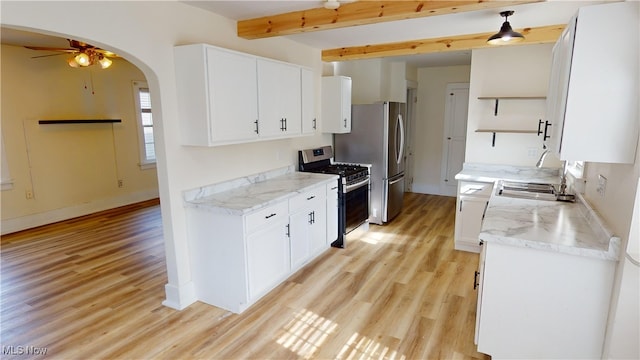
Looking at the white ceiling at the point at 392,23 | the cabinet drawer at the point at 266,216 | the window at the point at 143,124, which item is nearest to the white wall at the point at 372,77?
the white ceiling at the point at 392,23

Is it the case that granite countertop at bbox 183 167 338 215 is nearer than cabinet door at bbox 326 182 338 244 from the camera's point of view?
Yes

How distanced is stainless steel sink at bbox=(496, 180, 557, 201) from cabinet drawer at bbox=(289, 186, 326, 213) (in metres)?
1.68

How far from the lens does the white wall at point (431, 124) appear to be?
6.60 m

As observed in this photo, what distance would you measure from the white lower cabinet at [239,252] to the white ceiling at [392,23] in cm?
161

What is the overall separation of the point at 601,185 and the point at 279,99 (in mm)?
2587

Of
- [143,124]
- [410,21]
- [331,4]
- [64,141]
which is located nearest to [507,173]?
[410,21]

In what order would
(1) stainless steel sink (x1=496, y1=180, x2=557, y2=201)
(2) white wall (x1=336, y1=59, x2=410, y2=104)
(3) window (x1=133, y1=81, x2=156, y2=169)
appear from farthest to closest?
(3) window (x1=133, y1=81, x2=156, y2=169) < (2) white wall (x1=336, y1=59, x2=410, y2=104) < (1) stainless steel sink (x1=496, y1=180, x2=557, y2=201)

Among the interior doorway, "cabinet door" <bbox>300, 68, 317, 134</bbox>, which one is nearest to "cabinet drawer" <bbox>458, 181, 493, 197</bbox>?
"cabinet door" <bbox>300, 68, 317, 134</bbox>

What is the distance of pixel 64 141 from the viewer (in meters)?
5.42

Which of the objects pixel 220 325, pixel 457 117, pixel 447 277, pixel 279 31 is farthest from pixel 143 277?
pixel 457 117

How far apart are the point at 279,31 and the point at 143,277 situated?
2.65 m

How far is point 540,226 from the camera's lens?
2.21 meters

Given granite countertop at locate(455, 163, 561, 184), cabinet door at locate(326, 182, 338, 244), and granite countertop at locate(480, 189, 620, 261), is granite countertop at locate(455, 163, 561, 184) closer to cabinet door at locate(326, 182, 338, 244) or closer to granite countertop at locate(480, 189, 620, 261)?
granite countertop at locate(480, 189, 620, 261)

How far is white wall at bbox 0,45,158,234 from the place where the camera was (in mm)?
4891
